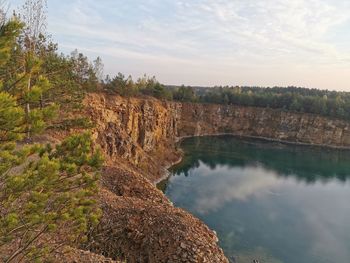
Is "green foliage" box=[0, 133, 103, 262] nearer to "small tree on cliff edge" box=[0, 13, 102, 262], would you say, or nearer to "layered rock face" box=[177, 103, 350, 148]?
"small tree on cliff edge" box=[0, 13, 102, 262]

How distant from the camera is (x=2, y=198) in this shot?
6.53 metres

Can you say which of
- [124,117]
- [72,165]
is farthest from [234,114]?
[72,165]

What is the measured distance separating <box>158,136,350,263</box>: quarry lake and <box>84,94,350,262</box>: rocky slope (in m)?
5.41

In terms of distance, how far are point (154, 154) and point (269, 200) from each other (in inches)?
753

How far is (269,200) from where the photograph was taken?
35.9 metres

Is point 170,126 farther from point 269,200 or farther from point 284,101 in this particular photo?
point 284,101

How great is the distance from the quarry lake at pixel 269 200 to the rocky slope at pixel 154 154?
5.41m

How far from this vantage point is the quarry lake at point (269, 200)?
2455cm

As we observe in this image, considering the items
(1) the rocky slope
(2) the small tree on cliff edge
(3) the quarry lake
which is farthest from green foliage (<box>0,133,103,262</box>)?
(3) the quarry lake

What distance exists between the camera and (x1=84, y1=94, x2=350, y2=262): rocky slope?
14340 mm

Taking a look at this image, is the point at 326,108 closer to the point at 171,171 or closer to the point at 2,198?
the point at 171,171

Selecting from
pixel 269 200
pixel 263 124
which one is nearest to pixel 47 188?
pixel 269 200

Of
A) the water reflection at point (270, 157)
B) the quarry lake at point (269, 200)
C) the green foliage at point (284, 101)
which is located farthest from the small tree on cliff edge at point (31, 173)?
the green foliage at point (284, 101)

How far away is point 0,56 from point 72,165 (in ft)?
7.83
